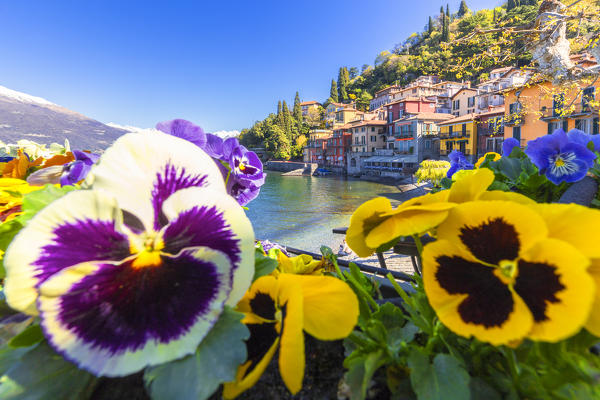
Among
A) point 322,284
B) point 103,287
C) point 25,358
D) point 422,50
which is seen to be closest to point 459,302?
point 322,284

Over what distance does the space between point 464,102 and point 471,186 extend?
4754 centimetres

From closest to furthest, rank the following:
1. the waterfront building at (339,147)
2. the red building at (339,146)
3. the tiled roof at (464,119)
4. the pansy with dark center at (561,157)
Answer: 1. the pansy with dark center at (561,157)
2. the tiled roof at (464,119)
3. the waterfront building at (339,147)
4. the red building at (339,146)

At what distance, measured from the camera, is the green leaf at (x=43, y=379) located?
367 mm

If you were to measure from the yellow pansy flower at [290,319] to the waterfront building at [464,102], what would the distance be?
45.9 metres

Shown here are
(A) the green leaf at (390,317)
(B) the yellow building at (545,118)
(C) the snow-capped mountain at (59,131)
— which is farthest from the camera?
(B) the yellow building at (545,118)

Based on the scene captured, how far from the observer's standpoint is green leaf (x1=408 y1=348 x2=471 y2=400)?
36cm

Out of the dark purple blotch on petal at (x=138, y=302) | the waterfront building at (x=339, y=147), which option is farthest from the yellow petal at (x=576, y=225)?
the waterfront building at (x=339, y=147)

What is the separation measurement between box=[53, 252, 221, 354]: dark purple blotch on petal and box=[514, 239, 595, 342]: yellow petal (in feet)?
1.22

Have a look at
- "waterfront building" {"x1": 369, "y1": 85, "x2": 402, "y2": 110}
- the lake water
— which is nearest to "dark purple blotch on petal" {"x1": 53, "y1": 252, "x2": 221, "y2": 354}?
the lake water

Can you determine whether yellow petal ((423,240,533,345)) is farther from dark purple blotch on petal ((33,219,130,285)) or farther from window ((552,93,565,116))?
window ((552,93,565,116))

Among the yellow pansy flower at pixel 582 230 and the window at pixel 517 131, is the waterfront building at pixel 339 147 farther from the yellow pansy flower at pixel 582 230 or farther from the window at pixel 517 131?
the yellow pansy flower at pixel 582 230

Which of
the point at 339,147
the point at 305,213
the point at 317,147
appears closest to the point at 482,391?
the point at 305,213

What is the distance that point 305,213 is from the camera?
918 inches

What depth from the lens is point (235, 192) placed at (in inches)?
34.5
